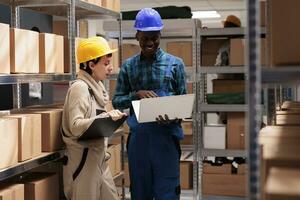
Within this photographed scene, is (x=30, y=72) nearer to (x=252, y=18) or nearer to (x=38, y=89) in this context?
(x=252, y=18)

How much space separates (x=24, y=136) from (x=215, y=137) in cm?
247

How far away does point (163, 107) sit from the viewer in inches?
128

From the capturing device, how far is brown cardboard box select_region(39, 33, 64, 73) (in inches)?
131

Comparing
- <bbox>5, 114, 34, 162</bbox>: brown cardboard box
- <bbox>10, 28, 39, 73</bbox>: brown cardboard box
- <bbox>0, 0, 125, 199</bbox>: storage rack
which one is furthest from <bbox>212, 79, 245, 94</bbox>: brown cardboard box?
<bbox>5, 114, 34, 162</bbox>: brown cardboard box

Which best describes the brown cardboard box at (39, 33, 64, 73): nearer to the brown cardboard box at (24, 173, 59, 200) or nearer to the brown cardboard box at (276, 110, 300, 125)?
the brown cardboard box at (24, 173, 59, 200)

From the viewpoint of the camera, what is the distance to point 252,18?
52.4 inches

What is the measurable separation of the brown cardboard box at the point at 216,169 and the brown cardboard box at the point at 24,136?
2.39m

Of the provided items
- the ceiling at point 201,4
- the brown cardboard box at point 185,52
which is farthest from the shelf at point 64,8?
the ceiling at point 201,4

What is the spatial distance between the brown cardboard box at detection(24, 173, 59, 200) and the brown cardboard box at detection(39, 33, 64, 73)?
0.71 m

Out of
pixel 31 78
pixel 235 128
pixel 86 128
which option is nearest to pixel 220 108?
pixel 235 128

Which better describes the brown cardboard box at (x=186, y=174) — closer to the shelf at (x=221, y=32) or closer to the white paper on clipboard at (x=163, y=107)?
the shelf at (x=221, y=32)

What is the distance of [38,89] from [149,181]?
274cm

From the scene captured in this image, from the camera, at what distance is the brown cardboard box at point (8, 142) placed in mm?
2781

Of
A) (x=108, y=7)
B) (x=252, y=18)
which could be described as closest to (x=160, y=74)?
(x=108, y=7)
